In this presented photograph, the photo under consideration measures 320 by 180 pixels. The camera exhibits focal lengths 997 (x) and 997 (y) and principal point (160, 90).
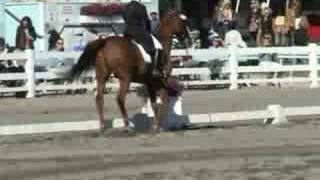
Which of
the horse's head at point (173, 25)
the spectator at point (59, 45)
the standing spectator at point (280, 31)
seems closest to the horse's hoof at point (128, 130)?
the horse's head at point (173, 25)

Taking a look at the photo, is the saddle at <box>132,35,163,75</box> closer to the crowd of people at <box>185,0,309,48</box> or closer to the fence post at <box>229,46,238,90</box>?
the fence post at <box>229,46,238,90</box>

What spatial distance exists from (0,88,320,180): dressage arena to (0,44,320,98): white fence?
10.6ft

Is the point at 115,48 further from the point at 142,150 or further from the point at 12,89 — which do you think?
the point at 12,89

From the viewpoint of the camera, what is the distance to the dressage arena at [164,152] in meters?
11.8

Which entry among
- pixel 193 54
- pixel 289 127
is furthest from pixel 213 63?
pixel 289 127

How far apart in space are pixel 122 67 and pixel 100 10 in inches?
515

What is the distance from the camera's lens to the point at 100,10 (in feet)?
96.7

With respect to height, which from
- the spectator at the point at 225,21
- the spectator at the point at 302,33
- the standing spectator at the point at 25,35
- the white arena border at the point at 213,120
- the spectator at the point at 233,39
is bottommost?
the spectator at the point at 302,33

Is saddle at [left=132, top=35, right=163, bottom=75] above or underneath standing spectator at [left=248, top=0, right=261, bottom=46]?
above

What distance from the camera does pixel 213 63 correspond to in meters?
26.5

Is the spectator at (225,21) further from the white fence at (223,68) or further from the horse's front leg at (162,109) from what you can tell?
the horse's front leg at (162,109)

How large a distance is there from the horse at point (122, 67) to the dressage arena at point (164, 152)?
48 centimetres

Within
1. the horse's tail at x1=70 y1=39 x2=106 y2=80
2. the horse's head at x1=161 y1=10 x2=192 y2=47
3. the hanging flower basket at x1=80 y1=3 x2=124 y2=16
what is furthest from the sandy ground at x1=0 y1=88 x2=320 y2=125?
the hanging flower basket at x1=80 y1=3 x2=124 y2=16

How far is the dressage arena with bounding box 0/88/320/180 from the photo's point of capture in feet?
38.8
